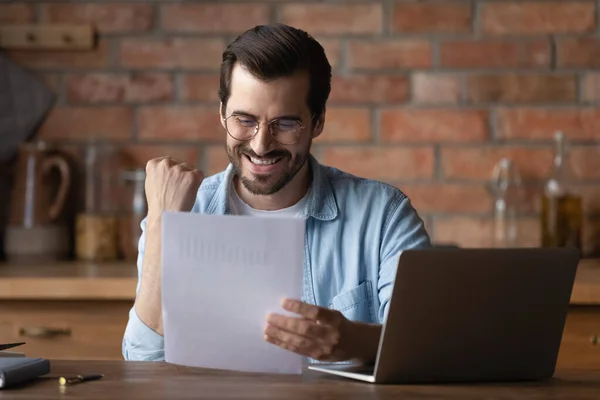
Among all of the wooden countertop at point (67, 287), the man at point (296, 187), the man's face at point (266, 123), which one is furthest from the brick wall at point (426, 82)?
the man's face at point (266, 123)

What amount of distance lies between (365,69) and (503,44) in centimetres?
42

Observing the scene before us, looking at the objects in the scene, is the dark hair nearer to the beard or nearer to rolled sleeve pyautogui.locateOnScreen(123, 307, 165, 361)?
the beard

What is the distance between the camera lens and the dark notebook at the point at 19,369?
137 centimetres

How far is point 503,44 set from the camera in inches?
113

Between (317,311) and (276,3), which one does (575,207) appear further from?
(317,311)

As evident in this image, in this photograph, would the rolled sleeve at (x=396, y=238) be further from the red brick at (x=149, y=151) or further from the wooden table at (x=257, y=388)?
the red brick at (x=149, y=151)

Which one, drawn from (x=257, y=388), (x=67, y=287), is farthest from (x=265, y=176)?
(x=67, y=287)

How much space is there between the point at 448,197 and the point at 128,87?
1023 millimetres

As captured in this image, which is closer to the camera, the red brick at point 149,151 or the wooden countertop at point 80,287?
the wooden countertop at point 80,287

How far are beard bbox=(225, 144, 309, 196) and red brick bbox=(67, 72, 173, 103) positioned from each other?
101 cm

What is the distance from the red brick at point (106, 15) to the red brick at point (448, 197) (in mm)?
932

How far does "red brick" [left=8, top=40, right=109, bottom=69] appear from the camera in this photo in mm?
2900

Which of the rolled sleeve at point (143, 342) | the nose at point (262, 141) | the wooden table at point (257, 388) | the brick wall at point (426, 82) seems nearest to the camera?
the wooden table at point (257, 388)

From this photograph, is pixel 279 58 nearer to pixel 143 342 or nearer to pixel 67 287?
pixel 143 342
